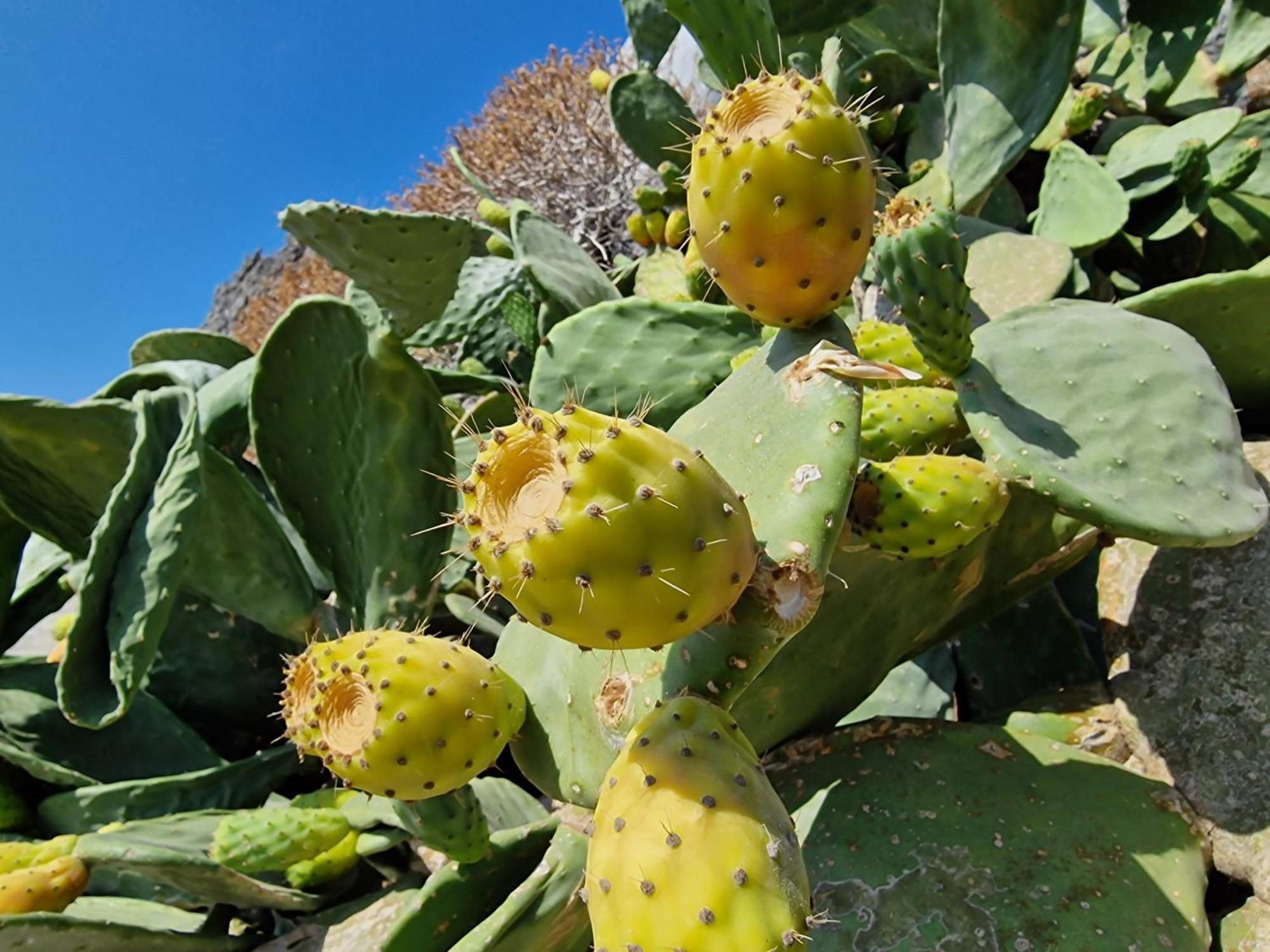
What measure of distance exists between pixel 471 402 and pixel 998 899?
11.5 feet

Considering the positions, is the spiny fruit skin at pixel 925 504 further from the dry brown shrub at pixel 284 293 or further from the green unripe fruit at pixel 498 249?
the dry brown shrub at pixel 284 293

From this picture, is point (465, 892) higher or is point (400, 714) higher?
point (400, 714)

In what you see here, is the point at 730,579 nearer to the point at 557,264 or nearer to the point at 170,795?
the point at 170,795

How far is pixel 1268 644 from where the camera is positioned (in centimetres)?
126

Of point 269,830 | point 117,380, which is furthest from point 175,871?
point 117,380

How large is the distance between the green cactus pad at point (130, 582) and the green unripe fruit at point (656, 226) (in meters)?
2.01

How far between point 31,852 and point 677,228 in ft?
7.72

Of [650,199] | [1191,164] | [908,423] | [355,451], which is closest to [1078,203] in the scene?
[1191,164]

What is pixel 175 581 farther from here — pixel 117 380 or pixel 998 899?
pixel 998 899

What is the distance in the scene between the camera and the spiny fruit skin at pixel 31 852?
5.19ft

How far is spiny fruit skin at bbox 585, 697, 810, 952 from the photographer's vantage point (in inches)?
25.5

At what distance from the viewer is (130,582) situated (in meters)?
1.52

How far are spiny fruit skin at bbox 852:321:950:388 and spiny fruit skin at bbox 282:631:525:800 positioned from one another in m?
0.84

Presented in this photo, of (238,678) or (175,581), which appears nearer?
(175,581)
